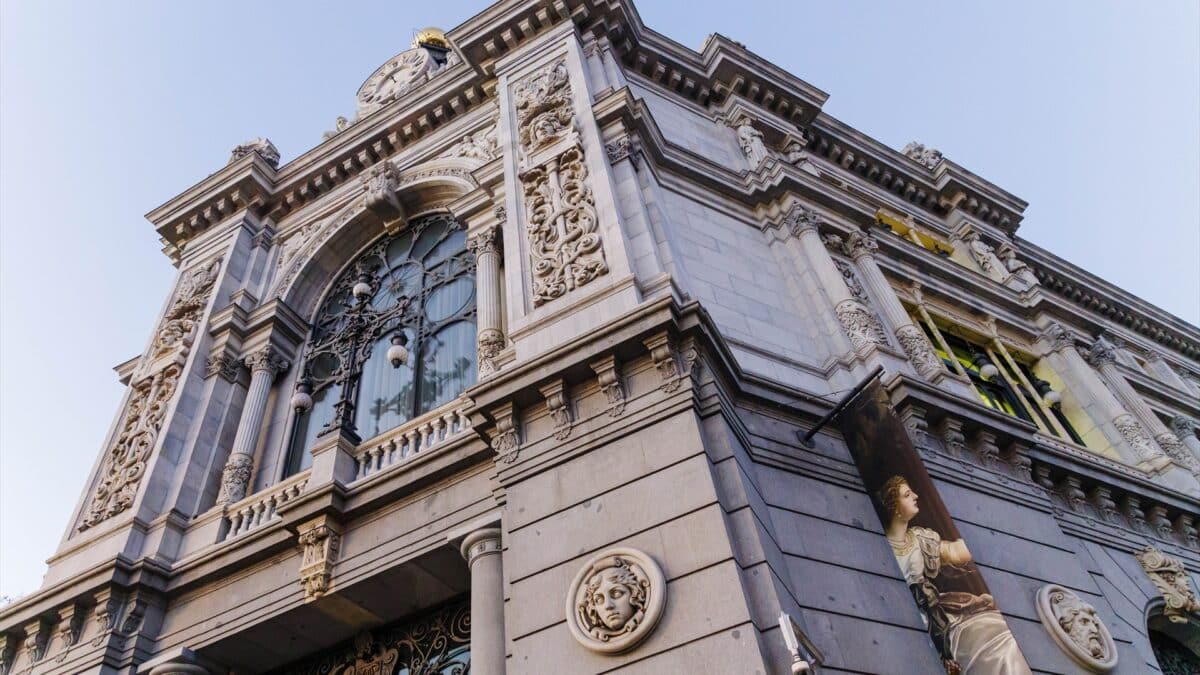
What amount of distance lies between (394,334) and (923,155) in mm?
16614

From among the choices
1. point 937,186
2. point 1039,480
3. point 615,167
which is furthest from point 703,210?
point 937,186

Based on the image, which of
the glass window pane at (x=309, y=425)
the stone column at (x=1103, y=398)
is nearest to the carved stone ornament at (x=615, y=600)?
the glass window pane at (x=309, y=425)

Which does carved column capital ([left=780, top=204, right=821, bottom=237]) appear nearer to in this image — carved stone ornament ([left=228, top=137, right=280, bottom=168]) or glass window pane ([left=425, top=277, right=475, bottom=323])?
glass window pane ([left=425, top=277, right=475, bottom=323])

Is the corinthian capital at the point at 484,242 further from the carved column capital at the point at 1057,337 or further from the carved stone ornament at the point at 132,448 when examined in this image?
the carved column capital at the point at 1057,337

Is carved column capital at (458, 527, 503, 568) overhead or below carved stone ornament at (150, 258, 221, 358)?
below

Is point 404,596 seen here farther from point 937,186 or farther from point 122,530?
point 937,186

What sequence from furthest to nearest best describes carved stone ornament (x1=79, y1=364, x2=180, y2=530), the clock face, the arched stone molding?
1. the clock face
2. the arched stone molding
3. carved stone ornament (x1=79, y1=364, x2=180, y2=530)

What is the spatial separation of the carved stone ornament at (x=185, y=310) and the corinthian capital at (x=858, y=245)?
13358 mm

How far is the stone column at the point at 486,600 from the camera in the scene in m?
8.71

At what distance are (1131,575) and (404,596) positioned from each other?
1135cm

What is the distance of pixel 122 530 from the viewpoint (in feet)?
43.1

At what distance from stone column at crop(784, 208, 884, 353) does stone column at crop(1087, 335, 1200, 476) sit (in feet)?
25.4

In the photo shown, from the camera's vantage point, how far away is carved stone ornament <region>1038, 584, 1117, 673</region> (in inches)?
385

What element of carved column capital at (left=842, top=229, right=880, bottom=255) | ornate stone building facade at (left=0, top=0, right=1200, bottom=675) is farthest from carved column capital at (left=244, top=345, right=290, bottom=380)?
carved column capital at (left=842, top=229, right=880, bottom=255)
